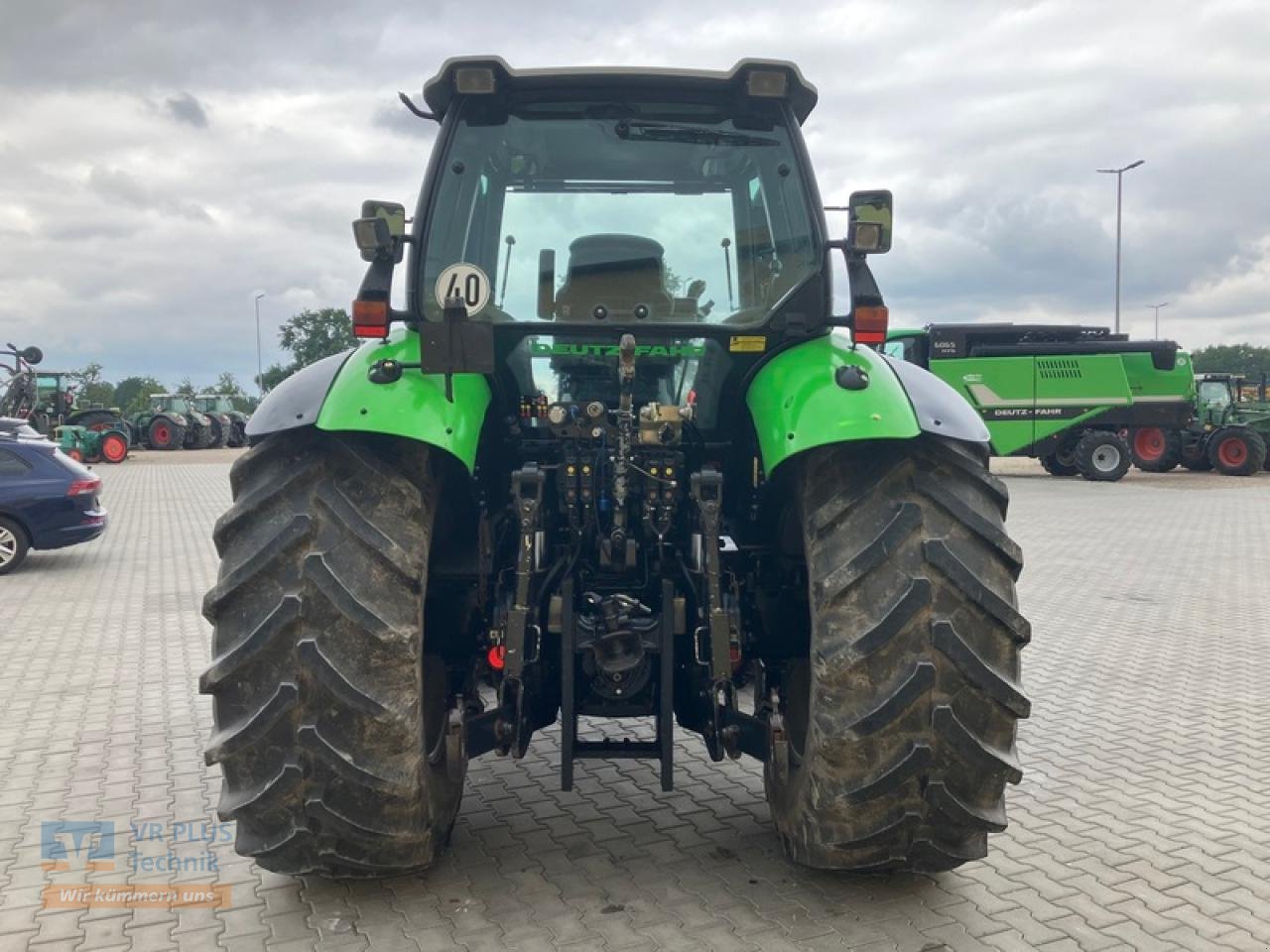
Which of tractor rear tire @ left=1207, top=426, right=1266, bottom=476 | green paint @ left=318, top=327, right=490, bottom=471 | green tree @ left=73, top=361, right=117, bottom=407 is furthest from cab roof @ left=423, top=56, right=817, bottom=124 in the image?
green tree @ left=73, top=361, right=117, bottom=407

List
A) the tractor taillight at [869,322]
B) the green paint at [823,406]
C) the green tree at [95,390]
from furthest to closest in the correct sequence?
the green tree at [95,390], the tractor taillight at [869,322], the green paint at [823,406]

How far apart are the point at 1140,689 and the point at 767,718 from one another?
405 cm

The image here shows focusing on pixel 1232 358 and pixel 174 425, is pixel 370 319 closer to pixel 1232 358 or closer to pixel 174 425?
pixel 174 425

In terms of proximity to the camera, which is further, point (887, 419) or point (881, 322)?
point (881, 322)

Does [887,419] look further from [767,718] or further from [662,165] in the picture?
[662,165]

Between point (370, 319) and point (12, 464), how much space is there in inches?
396

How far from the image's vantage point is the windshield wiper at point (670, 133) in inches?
153

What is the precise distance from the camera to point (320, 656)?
3033 mm

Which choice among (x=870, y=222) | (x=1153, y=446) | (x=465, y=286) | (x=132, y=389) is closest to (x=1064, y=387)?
(x=1153, y=446)

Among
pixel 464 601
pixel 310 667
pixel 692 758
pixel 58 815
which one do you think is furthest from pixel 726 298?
pixel 58 815

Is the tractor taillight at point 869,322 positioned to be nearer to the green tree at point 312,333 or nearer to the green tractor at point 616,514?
the green tractor at point 616,514

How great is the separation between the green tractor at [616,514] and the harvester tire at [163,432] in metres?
38.2

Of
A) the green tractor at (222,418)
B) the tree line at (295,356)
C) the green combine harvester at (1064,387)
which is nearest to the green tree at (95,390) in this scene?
the tree line at (295,356)

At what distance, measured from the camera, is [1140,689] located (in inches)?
264
